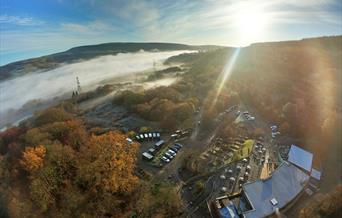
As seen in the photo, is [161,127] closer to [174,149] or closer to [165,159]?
[174,149]

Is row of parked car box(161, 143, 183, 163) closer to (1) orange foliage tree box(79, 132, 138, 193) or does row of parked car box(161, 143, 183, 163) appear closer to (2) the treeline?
(2) the treeline

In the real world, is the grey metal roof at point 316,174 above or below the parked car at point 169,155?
below

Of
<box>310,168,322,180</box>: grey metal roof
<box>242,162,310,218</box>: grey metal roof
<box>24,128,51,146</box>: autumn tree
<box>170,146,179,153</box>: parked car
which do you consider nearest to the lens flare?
<box>170,146,179,153</box>: parked car

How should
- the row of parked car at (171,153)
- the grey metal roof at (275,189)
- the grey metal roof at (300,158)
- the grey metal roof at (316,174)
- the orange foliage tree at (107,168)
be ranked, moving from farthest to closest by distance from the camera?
the row of parked car at (171,153) < the grey metal roof at (300,158) < the grey metal roof at (316,174) < the orange foliage tree at (107,168) < the grey metal roof at (275,189)

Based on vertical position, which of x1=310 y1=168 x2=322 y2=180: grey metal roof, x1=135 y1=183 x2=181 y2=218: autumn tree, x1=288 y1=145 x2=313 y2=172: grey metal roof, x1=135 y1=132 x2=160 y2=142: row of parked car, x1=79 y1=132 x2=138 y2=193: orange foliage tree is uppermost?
x1=79 y1=132 x2=138 y2=193: orange foliage tree

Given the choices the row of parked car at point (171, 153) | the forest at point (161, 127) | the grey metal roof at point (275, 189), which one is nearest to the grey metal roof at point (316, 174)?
the forest at point (161, 127)

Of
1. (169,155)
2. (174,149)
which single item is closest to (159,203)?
(169,155)

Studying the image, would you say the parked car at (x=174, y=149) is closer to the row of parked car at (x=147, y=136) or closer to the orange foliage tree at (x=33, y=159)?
the row of parked car at (x=147, y=136)
